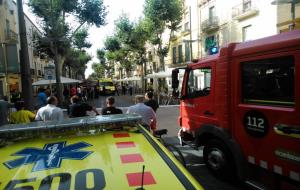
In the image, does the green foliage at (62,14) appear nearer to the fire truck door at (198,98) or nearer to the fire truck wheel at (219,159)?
the fire truck door at (198,98)

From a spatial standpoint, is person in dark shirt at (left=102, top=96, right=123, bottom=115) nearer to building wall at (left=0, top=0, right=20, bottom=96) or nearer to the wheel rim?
the wheel rim

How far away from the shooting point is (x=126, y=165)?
2557 mm

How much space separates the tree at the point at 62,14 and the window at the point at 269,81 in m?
23.4

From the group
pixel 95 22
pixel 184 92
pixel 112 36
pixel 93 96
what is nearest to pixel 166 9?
pixel 95 22

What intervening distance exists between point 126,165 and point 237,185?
3899 millimetres

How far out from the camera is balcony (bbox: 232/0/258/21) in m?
25.0

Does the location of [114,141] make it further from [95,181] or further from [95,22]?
[95,22]

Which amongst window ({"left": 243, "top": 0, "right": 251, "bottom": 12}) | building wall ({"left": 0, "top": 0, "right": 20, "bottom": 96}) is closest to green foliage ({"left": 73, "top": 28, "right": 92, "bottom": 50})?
building wall ({"left": 0, "top": 0, "right": 20, "bottom": 96})

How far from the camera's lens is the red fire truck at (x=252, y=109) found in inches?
175

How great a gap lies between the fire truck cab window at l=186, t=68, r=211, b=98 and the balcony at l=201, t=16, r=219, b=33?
24620 mm

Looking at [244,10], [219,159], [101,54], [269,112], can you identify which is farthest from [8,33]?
[101,54]

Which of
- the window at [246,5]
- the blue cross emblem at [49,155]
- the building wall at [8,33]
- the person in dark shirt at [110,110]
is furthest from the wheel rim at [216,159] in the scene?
the window at [246,5]

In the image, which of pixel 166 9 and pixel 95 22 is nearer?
pixel 95 22

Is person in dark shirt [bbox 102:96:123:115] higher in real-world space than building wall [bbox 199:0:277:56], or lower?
lower
